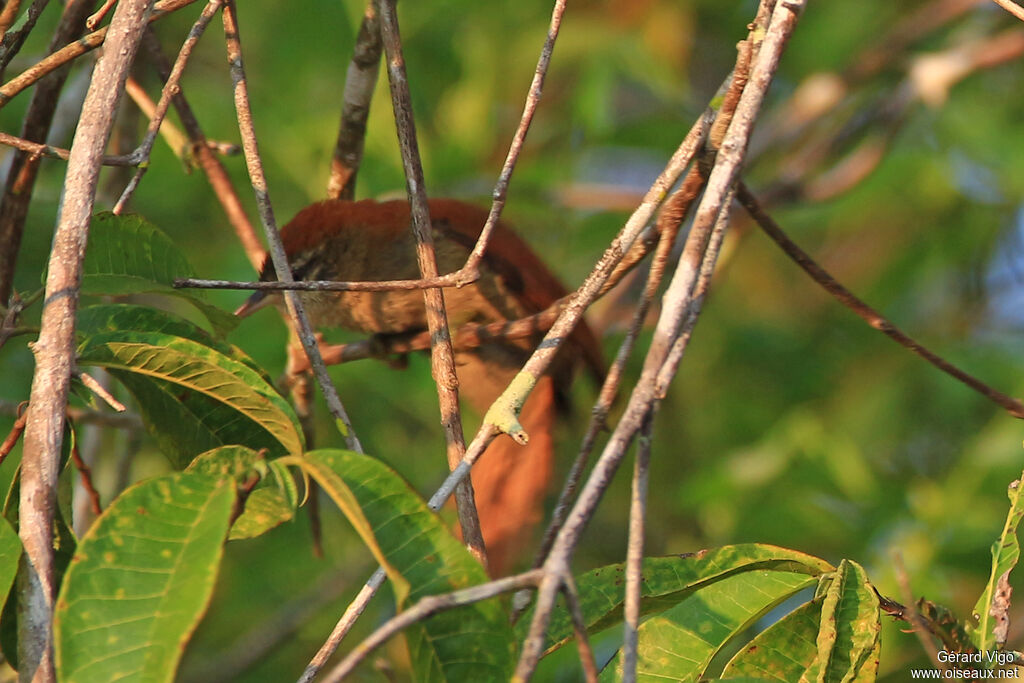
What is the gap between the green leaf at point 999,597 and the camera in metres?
1.57

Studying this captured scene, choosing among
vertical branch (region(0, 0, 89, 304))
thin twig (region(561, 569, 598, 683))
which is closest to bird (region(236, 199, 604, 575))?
vertical branch (region(0, 0, 89, 304))

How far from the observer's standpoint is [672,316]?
1.44m

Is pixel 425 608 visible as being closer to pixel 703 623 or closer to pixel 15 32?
pixel 703 623

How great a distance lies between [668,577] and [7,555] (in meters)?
0.92

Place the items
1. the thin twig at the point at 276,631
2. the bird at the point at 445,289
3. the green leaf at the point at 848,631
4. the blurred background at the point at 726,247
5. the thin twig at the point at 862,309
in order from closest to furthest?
the green leaf at the point at 848,631 → the thin twig at the point at 862,309 → the bird at the point at 445,289 → the blurred background at the point at 726,247 → the thin twig at the point at 276,631

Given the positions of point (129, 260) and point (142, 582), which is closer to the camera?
point (142, 582)

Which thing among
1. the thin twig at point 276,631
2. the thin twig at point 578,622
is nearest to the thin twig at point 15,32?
the thin twig at point 578,622

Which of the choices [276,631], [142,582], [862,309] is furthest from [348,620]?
[276,631]

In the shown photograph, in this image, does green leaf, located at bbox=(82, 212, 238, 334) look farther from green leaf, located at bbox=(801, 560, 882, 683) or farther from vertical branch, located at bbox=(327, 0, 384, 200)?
green leaf, located at bbox=(801, 560, 882, 683)

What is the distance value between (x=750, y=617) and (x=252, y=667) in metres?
3.35

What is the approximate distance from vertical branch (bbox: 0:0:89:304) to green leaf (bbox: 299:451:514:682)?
119 cm

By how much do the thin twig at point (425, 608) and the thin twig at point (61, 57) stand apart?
1.09m

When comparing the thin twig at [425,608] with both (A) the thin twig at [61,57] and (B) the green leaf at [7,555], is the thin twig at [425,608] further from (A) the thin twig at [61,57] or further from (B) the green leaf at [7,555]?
(A) the thin twig at [61,57]

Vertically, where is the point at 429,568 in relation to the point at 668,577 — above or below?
above
